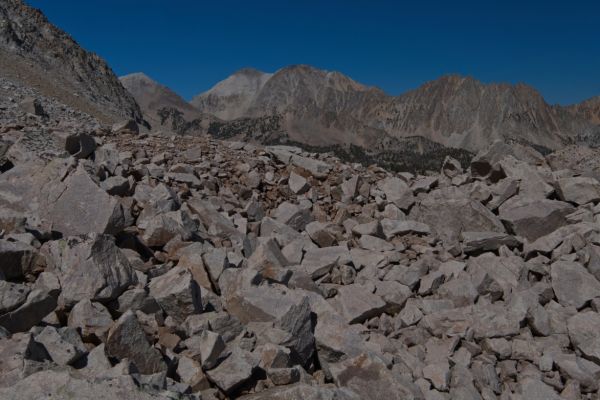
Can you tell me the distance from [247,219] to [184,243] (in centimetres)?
408

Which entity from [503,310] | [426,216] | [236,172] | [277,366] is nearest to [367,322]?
[503,310]

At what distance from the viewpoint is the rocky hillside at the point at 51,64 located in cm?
3656

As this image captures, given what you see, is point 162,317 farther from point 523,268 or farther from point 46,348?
point 523,268

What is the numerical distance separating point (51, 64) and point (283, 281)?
171ft

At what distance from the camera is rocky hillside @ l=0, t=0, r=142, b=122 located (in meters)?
36.6

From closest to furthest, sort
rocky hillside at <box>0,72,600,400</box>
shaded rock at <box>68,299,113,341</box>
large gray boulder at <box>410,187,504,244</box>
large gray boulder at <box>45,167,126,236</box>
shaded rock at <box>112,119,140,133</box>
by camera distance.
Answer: rocky hillside at <box>0,72,600,400</box>
shaded rock at <box>68,299,113,341</box>
large gray boulder at <box>45,167,126,236</box>
large gray boulder at <box>410,187,504,244</box>
shaded rock at <box>112,119,140,133</box>

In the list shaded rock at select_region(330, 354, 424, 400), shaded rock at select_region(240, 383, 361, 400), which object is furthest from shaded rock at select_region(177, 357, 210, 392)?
shaded rock at select_region(330, 354, 424, 400)

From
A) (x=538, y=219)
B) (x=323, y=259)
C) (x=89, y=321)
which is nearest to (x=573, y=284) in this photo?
(x=538, y=219)

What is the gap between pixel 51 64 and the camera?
1945 inches

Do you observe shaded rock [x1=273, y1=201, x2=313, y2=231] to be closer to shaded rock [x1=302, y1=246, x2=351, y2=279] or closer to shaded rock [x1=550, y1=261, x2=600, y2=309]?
shaded rock [x1=302, y1=246, x2=351, y2=279]

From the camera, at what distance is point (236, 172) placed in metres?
15.4

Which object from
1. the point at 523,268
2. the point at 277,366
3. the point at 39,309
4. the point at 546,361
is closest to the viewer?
the point at 39,309

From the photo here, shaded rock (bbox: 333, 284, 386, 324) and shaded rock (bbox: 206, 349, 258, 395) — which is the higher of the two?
shaded rock (bbox: 333, 284, 386, 324)

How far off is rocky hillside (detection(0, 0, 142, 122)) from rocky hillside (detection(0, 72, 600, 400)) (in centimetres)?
2539
